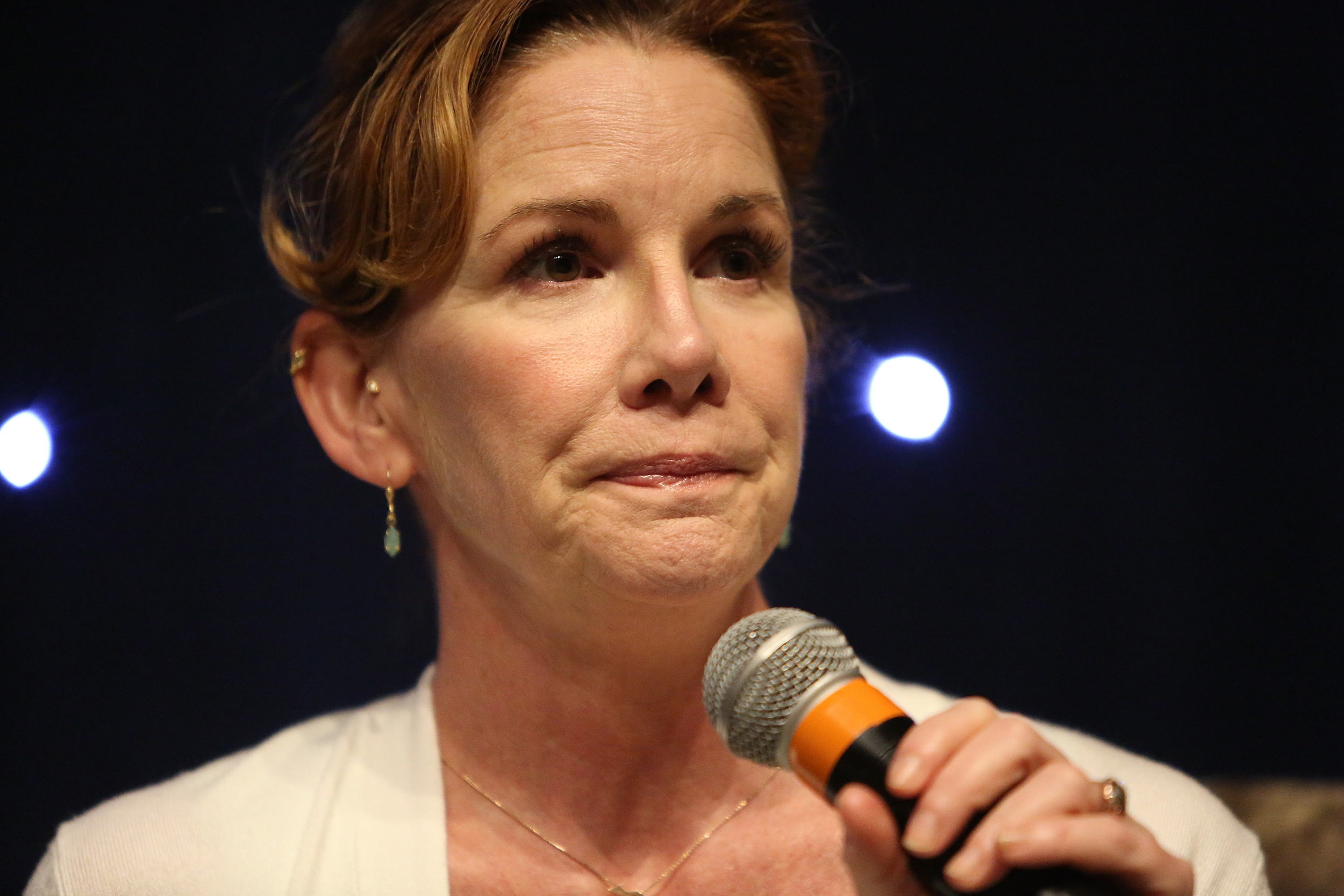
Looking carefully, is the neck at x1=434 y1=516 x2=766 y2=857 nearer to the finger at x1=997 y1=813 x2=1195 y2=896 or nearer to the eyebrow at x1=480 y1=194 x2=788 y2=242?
the eyebrow at x1=480 y1=194 x2=788 y2=242

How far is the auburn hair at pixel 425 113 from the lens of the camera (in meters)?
1.41

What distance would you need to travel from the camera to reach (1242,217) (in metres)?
1.93

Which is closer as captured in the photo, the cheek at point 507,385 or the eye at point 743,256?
the cheek at point 507,385

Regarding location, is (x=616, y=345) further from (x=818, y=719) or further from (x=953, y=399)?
(x=953, y=399)

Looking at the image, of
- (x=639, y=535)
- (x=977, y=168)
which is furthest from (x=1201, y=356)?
(x=639, y=535)

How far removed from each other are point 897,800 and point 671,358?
0.56 m

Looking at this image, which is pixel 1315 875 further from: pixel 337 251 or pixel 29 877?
pixel 29 877

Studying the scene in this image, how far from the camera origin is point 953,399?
80.9 inches

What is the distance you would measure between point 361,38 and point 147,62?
16.7 inches

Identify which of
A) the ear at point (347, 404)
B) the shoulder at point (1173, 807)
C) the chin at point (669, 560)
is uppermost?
the ear at point (347, 404)

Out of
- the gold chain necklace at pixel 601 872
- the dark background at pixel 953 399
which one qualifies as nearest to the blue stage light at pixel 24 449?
the dark background at pixel 953 399

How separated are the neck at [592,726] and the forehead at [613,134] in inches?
19.5

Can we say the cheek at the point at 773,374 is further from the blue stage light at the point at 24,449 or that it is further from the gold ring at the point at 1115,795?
the blue stage light at the point at 24,449

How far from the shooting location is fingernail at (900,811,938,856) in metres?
0.82
